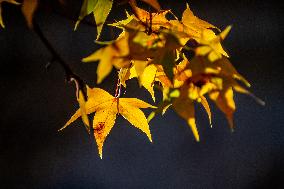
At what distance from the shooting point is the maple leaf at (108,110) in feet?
1.92

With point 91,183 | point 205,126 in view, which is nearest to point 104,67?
point 205,126

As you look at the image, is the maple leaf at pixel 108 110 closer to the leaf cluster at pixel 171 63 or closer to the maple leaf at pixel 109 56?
the leaf cluster at pixel 171 63

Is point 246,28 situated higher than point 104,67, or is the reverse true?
point 104,67

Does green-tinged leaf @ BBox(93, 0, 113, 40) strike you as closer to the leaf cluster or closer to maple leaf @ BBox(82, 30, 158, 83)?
the leaf cluster

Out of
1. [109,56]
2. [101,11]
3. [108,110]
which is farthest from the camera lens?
[108,110]

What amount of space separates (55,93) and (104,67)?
154 centimetres

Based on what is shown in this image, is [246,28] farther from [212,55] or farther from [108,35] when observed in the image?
[212,55]

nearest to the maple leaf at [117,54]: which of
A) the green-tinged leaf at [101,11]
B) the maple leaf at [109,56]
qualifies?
the maple leaf at [109,56]

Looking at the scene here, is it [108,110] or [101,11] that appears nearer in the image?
[101,11]

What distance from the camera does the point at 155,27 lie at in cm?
53

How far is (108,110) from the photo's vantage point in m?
0.60

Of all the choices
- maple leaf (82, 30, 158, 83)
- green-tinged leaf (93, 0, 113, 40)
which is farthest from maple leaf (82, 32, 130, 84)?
green-tinged leaf (93, 0, 113, 40)

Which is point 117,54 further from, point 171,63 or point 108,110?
point 108,110

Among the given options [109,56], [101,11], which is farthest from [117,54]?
[101,11]
